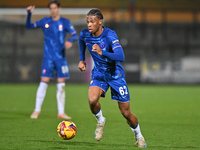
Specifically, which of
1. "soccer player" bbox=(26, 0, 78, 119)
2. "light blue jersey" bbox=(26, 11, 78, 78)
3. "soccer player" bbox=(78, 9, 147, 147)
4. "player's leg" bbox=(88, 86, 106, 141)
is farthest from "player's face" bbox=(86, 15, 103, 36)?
"light blue jersey" bbox=(26, 11, 78, 78)

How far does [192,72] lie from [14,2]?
1196 centimetres

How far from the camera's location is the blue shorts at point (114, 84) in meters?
5.85

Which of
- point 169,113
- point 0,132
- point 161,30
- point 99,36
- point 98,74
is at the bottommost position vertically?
point 161,30

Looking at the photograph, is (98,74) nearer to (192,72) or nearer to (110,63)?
(110,63)

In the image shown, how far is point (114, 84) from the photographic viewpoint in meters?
5.91

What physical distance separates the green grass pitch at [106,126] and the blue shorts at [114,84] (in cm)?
67

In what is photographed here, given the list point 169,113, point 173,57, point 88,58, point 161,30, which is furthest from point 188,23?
point 169,113

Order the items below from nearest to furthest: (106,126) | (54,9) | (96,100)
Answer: (96,100)
(106,126)
(54,9)

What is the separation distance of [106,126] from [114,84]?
2238mm

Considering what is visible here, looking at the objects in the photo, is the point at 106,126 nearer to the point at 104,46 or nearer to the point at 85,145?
the point at 85,145

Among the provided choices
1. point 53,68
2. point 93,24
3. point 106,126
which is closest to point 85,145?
point 93,24

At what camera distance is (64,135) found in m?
5.87

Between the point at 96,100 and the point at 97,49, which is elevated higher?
the point at 97,49

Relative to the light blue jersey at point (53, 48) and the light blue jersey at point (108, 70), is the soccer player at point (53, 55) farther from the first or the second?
the light blue jersey at point (108, 70)
